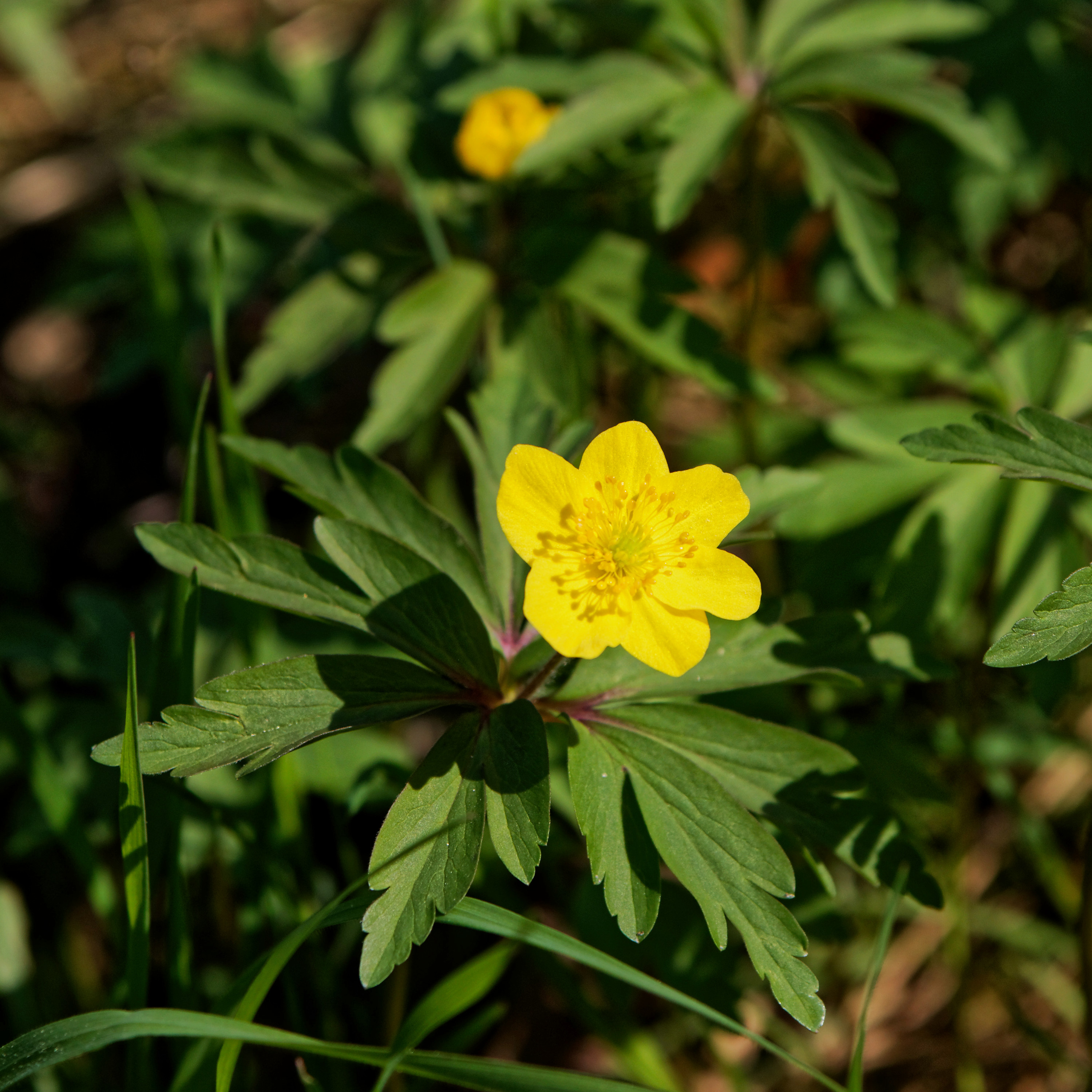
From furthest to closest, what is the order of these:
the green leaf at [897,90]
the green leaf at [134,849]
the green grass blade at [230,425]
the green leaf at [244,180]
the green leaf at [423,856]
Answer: the green leaf at [244,180] < the green leaf at [897,90] < the green grass blade at [230,425] < the green leaf at [134,849] < the green leaf at [423,856]

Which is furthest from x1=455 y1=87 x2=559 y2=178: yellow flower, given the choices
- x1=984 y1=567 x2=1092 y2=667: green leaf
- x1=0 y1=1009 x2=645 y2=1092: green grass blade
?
x1=0 y1=1009 x2=645 y2=1092: green grass blade

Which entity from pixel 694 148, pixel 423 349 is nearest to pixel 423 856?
pixel 423 349

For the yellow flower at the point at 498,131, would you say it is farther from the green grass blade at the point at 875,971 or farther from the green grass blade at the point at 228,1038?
the green grass blade at the point at 228,1038

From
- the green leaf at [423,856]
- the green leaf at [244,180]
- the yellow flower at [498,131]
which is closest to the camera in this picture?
the green leaf at [423,856]

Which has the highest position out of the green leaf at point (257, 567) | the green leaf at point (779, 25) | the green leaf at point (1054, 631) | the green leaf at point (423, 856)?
the green leaf at point (779, 25)

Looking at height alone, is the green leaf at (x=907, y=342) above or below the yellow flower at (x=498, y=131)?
below

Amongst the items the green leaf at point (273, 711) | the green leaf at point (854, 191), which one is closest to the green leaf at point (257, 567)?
the green leaf at point (273, 711)

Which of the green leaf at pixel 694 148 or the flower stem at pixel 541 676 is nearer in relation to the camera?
the flower stem at pixel 541 676
